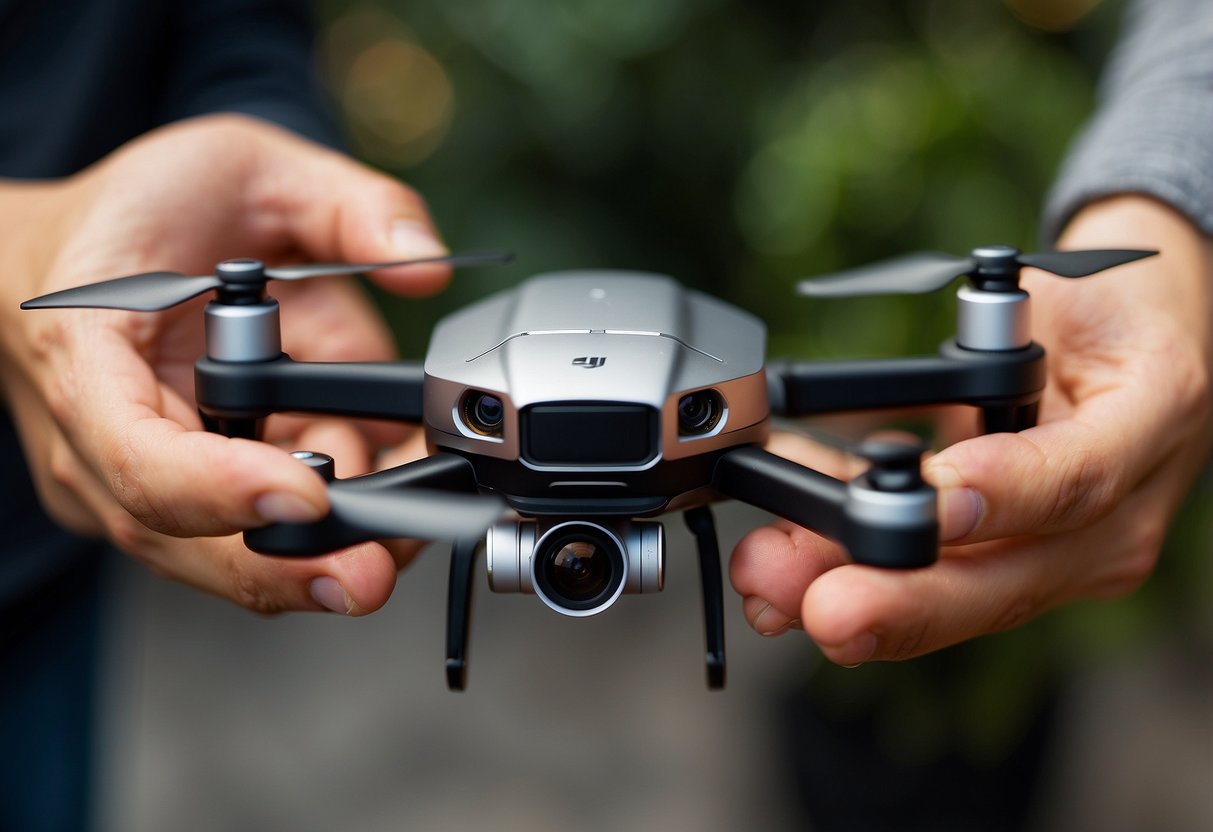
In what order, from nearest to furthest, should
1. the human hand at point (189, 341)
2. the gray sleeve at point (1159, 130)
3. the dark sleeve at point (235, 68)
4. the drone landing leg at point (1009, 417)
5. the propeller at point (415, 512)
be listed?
the propeller at point (415, 512) < the human hand at point (189, 341) < the drone landing leg at point (1009, 417) < the gray sleeve at point (1159, 130) < the dark sleeve at point (235, 68)

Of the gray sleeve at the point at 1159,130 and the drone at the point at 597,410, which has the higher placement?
the gray sleeve at the point at 1159,130

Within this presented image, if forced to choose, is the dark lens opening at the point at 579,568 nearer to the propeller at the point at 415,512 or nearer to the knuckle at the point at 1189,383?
the propeller at the point at 415,512

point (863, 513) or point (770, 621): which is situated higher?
point (863, 513)

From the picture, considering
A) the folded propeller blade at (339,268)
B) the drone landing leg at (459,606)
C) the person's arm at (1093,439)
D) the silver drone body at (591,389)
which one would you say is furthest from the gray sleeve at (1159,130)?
the drone landing leg at (459,606)

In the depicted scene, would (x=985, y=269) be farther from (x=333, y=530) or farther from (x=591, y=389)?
(x=333, y=530)

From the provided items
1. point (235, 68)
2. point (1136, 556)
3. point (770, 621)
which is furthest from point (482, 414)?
point (235, 68)

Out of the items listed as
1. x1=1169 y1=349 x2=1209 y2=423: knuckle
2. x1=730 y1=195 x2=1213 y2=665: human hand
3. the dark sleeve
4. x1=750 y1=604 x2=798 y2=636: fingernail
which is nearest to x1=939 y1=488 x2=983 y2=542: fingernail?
x1=730 y1=195 x2=1213 y2=665: human hand

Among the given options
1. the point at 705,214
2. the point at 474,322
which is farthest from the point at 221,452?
the point at 705,214

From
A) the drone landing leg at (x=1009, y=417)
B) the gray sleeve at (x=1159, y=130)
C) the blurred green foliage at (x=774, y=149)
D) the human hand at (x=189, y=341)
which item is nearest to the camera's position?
the human hand at (x=189, y=341)
